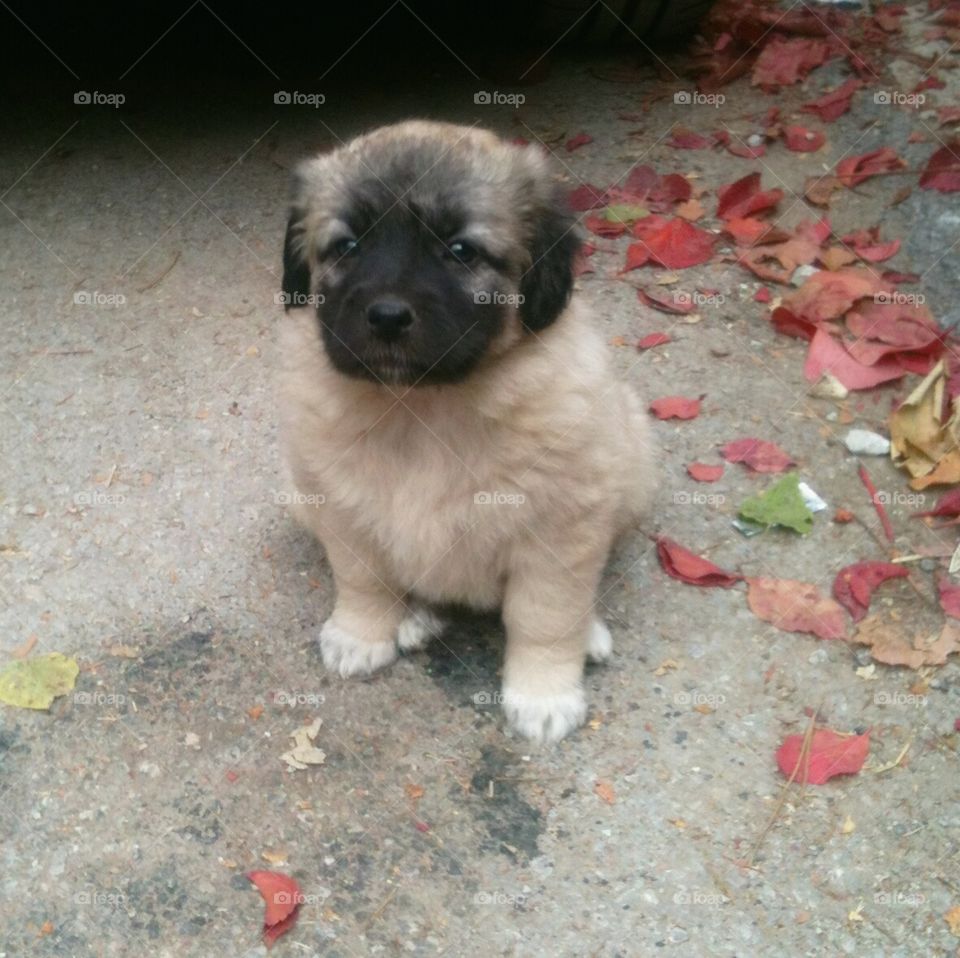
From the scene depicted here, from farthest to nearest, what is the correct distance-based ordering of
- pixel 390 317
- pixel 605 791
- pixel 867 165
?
pixel 867 165, pixel 605 791, pixel 390 317

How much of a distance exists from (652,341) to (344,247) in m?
2.15

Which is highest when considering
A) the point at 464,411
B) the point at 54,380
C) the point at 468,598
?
the point at 464,411

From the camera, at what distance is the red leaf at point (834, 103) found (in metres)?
5.61

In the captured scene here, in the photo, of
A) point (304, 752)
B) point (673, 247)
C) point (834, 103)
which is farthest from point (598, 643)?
point (834, 103)

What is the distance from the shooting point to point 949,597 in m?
3.53

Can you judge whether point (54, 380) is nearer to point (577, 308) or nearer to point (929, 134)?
point (577, 308)

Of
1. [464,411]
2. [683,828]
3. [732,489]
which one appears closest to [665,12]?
[732,489]

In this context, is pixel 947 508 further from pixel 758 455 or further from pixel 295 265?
pixel 295 265

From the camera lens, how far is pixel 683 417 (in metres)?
4.27

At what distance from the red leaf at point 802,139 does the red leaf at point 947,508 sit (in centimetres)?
234

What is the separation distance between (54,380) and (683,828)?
3057mm

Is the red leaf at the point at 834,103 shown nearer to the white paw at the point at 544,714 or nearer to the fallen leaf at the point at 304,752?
the white paw at the point at 544,714

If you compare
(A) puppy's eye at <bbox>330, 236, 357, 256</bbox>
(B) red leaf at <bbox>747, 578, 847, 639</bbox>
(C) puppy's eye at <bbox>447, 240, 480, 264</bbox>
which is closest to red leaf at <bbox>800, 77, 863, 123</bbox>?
(B) red leaf at <bbox>747, 578, 847, 639</bbox>

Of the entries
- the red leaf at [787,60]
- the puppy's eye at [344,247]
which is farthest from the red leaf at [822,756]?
Result: the red leaf at [787,60]
